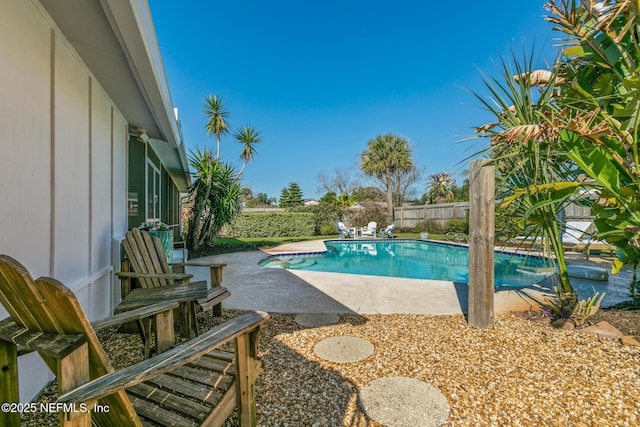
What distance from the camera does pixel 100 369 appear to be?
3.46ft

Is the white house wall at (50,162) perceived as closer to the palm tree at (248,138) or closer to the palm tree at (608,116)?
the palm tree at (608,116)

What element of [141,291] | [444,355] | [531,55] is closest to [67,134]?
[141,291]

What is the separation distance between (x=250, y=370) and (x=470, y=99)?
332 centimetres

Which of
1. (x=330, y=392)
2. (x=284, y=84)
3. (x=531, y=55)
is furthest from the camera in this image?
(x=284, y=84)

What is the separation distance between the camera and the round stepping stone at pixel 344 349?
8.40 ft

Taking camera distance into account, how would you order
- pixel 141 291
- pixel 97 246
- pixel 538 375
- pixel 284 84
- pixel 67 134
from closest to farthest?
pixel 538 375
pixel 67 134
pixel 141 291
pixel 97 246
pixel 284 84

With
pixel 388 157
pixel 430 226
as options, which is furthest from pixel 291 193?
pixel 430 226

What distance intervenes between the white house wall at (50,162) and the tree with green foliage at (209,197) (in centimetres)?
622

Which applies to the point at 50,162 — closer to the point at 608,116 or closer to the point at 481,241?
the point at 481,241

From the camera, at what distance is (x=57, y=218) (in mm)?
2363

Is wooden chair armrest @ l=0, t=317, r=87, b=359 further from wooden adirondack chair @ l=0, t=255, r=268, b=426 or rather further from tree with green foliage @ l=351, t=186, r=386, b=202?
tree with green foliage @ l=351, t=186, r=386, b=202

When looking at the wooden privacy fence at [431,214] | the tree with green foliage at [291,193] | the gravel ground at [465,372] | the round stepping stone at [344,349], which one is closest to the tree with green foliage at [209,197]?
the gravel ground at [465,372]

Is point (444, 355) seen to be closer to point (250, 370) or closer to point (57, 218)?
point (250, 370)

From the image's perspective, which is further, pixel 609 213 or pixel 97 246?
pixel 97 246
